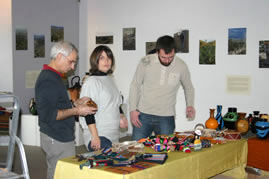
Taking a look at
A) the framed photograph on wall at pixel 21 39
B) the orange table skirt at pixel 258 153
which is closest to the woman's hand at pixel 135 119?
the orange table skirt at pixel 258 153

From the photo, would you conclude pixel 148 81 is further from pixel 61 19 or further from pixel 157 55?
pixel 61 19

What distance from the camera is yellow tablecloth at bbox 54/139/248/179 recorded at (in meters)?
1.93

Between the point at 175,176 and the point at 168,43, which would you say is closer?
the point at 175,176

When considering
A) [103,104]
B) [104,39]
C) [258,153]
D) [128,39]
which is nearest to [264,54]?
[258,153]

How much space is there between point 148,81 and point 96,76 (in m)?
0.90

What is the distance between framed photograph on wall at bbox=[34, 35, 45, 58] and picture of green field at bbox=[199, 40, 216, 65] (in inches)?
97.9

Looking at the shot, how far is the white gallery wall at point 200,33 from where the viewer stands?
15.1 feet

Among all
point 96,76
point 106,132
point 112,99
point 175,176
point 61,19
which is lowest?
point 175,176

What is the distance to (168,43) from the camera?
119 inches

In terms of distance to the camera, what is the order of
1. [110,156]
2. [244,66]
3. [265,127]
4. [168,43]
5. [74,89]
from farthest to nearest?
[74,89], [244,66], [265,127], [168,43], [110,156]

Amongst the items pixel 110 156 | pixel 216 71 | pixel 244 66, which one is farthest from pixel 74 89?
pixel 110 156

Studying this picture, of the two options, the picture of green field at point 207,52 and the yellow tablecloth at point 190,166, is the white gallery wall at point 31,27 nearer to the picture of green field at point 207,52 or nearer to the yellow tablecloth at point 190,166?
the picture of green field at point 207,52

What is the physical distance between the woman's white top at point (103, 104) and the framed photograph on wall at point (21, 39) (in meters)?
3.25

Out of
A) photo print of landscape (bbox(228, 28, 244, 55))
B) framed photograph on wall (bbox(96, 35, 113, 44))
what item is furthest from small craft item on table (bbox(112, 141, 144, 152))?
Answer: framed photograph on wall (bbox(96, 35, 113, 44))
